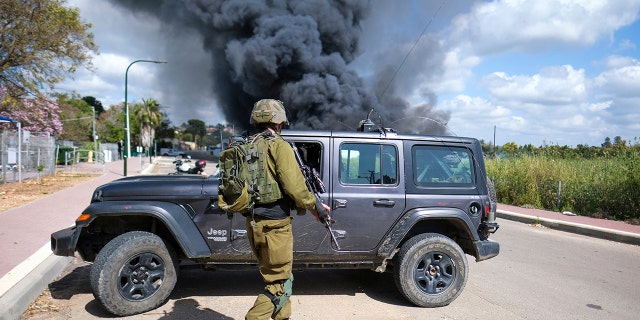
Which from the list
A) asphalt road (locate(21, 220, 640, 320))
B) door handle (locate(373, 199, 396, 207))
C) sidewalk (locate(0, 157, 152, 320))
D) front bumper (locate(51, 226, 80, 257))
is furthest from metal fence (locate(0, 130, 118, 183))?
door handle (locate(373, 199, 396, 207))

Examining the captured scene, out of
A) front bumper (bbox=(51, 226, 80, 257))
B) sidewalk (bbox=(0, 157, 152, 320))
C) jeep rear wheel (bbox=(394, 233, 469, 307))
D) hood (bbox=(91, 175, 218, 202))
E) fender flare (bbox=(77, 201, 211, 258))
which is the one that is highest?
hood (bbox=(91, 175, 218, 202))

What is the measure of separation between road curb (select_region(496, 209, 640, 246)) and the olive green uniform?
7698 mm

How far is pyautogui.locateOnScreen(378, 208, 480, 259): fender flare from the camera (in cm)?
413

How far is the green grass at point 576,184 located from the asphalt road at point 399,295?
14.8 feet

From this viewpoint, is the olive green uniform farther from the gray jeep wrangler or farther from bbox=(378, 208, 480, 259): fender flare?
bbox=(378, 208, 480, 259): fender flare

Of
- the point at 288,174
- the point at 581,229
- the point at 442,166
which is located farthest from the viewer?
the point at 581,229

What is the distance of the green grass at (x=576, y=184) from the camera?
10.2 m

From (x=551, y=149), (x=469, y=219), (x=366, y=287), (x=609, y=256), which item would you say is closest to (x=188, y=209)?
(x=366, y=287)

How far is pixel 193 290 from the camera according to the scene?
4590 millimetres

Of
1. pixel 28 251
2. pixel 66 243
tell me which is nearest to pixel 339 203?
pixel 66 243

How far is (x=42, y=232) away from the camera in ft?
23.0

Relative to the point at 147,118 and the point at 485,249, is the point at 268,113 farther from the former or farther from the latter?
the point at 147,118

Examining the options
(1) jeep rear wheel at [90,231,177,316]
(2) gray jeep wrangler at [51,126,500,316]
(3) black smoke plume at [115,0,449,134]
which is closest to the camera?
(1) jeep rear wheel at [90,231,177,316]

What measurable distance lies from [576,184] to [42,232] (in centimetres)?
1185
